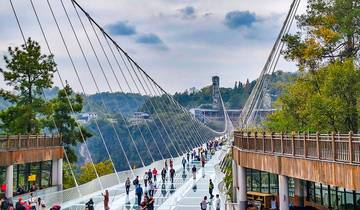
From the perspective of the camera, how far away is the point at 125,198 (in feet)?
90.5

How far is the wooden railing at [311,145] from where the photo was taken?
14711 mm

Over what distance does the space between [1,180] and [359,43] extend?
28.0 meters

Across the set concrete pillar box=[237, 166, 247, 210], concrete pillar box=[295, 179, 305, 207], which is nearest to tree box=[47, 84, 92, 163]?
concrete pillar box=[237, 166, 247, 210]

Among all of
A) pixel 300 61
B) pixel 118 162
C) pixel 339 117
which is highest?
pixel 300 61

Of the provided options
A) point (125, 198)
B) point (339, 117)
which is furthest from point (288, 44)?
point (125, 198)

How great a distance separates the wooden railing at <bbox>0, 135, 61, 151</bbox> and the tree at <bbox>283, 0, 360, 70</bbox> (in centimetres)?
1711

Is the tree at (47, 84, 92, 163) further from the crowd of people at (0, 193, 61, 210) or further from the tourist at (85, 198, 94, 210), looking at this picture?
the tourist at (85, 198, 94, 210)

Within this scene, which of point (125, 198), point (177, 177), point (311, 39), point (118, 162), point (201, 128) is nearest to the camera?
point (125, 198)

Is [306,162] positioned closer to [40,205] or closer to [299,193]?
[40,205]

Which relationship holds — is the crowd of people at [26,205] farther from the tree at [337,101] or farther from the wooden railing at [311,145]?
the tree at [337,101]

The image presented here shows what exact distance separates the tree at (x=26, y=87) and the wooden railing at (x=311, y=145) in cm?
1946

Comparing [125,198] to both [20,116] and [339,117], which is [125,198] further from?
[20,116]

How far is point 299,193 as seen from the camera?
30375mm

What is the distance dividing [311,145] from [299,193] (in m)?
13.0
